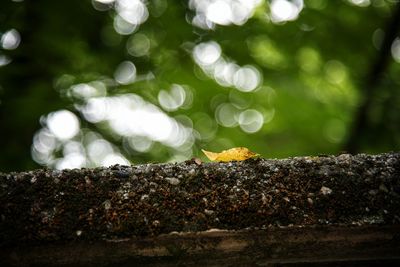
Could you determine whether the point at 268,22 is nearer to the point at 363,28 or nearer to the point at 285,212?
the point at 363,28

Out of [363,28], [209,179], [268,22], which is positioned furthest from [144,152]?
[209,179]

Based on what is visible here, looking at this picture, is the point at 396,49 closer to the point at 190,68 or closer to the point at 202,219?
the point at 190,68

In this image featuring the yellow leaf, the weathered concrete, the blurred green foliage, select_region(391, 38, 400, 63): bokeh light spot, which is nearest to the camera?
the weathered concrete

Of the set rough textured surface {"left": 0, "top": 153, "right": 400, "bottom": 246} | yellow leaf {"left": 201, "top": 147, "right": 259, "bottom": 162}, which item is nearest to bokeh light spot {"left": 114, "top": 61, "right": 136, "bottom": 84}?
yellow leaf {"left": 201, "top": 147, "right": 259, "bottom": 162}

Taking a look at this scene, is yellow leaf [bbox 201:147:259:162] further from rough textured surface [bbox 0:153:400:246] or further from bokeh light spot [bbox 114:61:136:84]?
bokeh light spot [bbox 114:61:136:84]

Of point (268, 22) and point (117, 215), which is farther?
point (268, 22)

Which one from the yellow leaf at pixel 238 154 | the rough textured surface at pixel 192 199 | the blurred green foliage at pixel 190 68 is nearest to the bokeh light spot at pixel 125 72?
the blurred green foliage at pixel 190 68
